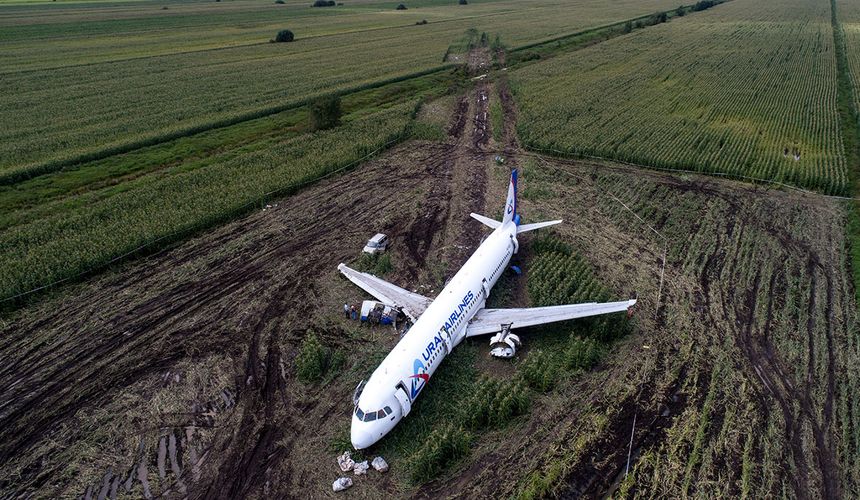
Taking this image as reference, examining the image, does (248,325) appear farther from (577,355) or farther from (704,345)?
(704,345)

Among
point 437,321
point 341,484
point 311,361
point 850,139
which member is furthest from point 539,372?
point 850,139

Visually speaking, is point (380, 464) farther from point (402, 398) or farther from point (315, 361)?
point (315, 361)

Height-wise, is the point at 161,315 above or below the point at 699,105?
below

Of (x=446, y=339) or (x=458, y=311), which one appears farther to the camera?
(x=458, y=311)

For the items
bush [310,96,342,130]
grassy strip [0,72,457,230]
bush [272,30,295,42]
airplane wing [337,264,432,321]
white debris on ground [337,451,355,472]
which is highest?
bush [272,30,295,42]

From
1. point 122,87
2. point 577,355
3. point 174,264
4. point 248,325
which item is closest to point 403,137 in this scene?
point 174,264

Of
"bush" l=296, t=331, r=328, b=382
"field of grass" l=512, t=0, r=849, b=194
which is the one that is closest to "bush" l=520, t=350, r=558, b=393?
"bush" l=296, t=331, r=328, b=382

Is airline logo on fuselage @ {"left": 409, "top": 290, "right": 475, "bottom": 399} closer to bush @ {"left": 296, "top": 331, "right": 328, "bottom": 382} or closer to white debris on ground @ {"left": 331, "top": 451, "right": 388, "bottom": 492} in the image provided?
white debris on ground @ {"left": 331, "top": 451, "right": 388, "bottom": 492}
